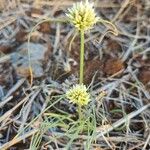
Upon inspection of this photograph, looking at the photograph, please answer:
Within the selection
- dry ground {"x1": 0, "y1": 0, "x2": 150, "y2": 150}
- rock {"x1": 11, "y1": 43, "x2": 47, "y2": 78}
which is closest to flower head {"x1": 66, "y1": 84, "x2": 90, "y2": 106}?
dry ground {"x1": 0, "y1": 0, "x2": 150, "y2": 150}

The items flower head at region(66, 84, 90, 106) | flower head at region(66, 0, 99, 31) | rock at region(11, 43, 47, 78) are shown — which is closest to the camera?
flower head at region(66, 0, 99, 31)

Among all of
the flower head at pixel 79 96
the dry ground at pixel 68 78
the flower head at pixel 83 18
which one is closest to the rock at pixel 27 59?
the dry ground at pixel 68 78

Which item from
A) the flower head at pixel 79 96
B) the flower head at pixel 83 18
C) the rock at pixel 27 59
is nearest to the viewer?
the flower head at pixel 83 18

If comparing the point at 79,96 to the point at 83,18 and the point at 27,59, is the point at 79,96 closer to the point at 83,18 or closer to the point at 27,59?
the point at 83,18

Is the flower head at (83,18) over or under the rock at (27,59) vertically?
over

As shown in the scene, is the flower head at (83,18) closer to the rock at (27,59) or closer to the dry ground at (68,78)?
the dry ground at (68,78)

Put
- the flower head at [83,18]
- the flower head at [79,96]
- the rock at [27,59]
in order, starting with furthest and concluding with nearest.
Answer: the rock at [27,59], the flower head at [79,96], the flower head at [83,18]

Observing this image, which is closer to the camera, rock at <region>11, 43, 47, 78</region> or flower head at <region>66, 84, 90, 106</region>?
flower head at <region>66, 84, 90, 106</region>

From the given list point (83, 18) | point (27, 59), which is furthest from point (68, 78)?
point (83, 18)

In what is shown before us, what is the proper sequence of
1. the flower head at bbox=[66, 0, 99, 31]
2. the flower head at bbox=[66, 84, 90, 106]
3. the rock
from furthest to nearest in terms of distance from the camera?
the rock → the flower head at bbox=[66, 84, 90, 106] → the flower head at bbox=[66, 0, 99, 31]

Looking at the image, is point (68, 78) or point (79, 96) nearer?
point (79, 96)

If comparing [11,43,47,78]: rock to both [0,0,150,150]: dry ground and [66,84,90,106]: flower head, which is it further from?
[66,84,90,106]: flower head

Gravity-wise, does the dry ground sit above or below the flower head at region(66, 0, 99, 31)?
below
